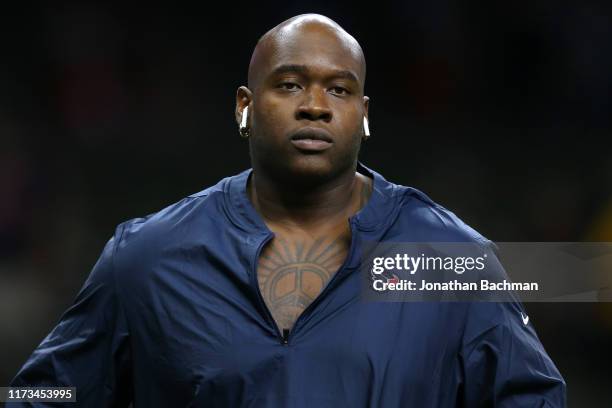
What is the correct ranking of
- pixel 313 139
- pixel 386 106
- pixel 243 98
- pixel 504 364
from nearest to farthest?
pixel 504 364, pixel 313 139, pixel 243 98, pixel 386 106

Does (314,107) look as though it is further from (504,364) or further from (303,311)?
(504,364)

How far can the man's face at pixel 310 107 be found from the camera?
2541 mm

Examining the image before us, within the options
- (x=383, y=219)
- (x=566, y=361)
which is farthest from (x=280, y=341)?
(x=566, y=361)

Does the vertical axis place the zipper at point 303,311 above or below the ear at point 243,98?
below

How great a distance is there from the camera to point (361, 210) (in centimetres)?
263

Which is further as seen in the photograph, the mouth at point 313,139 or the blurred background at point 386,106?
the blurred background at point 386,106

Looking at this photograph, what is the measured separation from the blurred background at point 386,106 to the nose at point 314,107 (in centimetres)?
257

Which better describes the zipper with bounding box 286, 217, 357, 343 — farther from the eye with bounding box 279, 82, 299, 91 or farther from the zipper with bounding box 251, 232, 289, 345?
the eye with bounding box 279, 82, 299, 91

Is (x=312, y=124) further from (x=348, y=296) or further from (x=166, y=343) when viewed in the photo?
(x=166, y=343)

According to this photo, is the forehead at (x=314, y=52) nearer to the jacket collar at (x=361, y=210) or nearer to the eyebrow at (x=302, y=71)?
the eyebrow at (x=302, y=71)

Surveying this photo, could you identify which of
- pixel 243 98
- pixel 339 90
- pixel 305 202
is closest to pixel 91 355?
pixel 305 202

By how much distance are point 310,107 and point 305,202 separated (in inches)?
10.1

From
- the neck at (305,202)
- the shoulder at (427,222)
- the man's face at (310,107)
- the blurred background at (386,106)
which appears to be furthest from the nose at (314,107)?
the blurred background at (386,106)

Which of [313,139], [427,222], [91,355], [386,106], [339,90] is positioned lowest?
[91,355]
